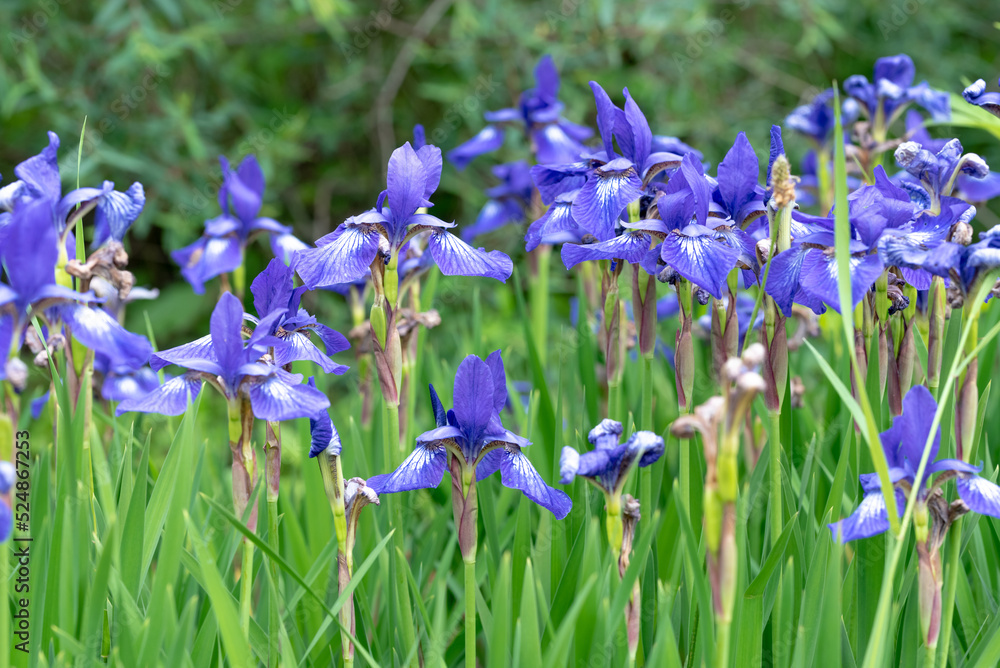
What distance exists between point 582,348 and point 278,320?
3.39ft

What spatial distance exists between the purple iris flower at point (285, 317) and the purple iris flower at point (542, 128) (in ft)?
4.99

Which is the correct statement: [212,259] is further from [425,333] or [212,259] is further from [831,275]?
[831,275]

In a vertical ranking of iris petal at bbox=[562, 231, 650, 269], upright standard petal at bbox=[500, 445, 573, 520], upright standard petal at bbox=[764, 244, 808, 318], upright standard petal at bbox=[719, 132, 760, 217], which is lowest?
upright standard petal at bbox=[500, 445, 573, 520]

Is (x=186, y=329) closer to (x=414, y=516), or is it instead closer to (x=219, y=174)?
(x=219, y=174)

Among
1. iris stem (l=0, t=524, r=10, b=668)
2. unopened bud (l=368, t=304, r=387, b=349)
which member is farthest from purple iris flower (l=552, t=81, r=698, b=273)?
iris stem (l=0, t=524, r=10, b=668)

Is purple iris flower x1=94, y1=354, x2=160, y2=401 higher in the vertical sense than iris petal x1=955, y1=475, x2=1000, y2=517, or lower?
higher

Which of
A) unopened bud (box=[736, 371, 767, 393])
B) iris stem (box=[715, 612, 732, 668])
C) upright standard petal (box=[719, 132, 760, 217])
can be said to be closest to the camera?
unopened bud (box=[736, 371, 767, 393])

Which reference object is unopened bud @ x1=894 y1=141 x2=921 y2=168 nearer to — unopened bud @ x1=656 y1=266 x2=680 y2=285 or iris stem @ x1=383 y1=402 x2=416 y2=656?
unopened bud @ x1=656 y1=266 x2=680 y2=285

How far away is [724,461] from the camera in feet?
3.10

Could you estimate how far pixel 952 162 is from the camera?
5.11 feet

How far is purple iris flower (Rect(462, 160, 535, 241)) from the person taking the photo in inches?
116

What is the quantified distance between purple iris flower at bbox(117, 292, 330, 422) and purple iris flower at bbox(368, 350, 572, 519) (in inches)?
7.6

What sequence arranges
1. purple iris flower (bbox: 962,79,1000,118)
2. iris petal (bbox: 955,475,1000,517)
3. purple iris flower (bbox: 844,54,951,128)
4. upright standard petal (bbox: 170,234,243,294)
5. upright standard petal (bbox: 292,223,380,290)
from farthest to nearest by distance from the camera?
purple iris flower (bbox: 844,54,951,128)
upright standard petal (bbox: 170,234,243,294)
purple iris flower (bbox: 962,79,1000,118)
upright standard petal (bbox: 292,223,380,290)
iris petal (bbox: 955,475,1000,517)

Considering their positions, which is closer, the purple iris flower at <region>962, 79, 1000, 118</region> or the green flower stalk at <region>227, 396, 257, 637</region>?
the green flower stalk at <region>227, 396, 257, 637</region>
